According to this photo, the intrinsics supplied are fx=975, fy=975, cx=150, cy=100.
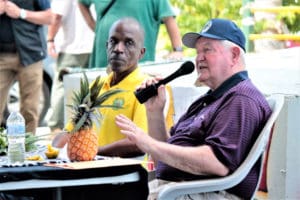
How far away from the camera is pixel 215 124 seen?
455 centimetres

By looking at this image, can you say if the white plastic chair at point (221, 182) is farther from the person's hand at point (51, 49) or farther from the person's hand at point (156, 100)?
the person's hand at point (51, 49)

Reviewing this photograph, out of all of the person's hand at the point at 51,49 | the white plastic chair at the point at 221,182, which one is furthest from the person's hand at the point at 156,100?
the person's hand at the point at 51,49

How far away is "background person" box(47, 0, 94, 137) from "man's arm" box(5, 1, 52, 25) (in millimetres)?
1181

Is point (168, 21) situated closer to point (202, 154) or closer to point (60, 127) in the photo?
point (60, 127)

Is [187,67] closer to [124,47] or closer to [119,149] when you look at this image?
[119,149]

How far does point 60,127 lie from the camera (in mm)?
9406

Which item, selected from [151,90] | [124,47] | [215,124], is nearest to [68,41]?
[124,47]

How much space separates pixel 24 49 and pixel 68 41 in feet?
4.92

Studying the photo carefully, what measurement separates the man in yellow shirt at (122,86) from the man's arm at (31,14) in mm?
2278

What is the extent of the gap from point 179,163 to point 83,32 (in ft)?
16.7

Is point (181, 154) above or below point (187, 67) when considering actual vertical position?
below

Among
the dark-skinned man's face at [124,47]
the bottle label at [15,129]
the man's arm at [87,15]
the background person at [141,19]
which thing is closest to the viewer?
the bottle label at [15,129]

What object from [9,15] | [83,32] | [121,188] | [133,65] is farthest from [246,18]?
[121,188]

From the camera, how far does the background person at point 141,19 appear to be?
770cm
